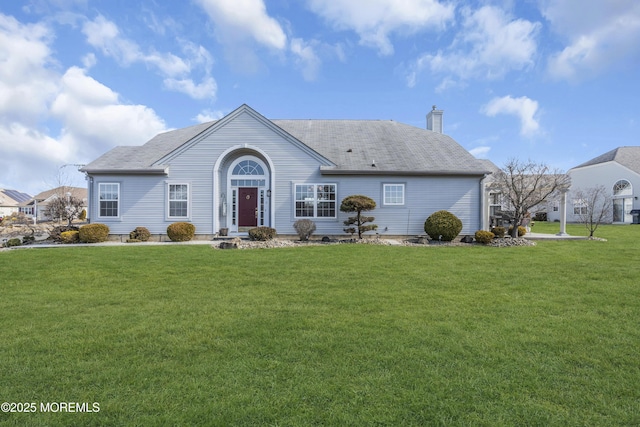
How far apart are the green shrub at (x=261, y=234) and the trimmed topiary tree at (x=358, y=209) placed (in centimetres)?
340

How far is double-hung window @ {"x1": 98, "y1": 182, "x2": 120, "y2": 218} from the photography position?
16016mm

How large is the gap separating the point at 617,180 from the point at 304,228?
122 feet

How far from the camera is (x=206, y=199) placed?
15906mm

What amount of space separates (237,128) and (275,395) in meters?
14.4

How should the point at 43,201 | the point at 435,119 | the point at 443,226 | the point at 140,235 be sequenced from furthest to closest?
the point at 43,201 < the point at 435,119 < the point at 140,235 < the point at 443,226

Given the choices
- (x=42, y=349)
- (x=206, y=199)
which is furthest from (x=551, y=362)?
(x=206, y=199)

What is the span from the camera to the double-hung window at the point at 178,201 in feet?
52.4

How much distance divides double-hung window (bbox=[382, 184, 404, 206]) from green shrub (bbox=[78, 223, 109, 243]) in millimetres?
13255

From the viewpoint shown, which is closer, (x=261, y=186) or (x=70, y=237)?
(x=70, y=237)

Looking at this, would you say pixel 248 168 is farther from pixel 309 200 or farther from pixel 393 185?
pixel 393 185

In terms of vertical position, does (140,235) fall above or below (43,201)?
below

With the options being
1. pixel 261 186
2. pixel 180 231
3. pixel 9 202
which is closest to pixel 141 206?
pixel 180 231

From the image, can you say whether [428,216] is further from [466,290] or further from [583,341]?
[583,341]

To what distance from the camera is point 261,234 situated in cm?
1458
